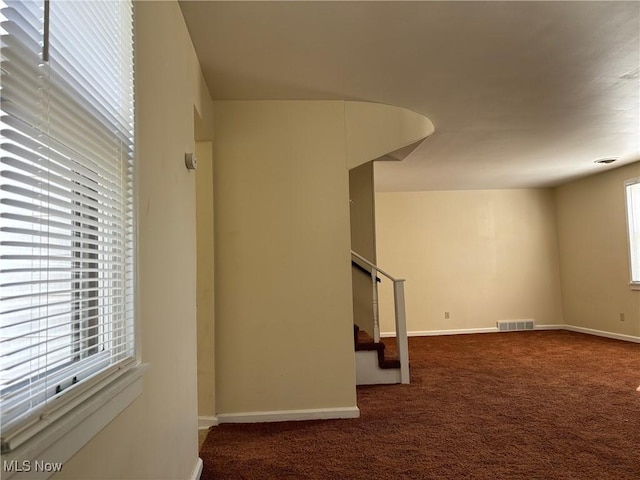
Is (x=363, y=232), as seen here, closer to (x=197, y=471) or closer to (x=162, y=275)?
(x=197, y=471)

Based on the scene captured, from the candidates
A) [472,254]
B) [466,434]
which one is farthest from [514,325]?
[466,434]

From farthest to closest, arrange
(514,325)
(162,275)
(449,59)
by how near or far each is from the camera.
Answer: (514,325) → (449,59) → (162,275)

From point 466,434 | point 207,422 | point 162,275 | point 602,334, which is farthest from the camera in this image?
point 602,334

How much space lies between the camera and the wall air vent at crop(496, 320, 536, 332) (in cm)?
712

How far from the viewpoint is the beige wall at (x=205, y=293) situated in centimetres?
307

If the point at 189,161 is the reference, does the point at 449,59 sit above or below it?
above

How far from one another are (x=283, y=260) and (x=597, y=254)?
551 centimetres

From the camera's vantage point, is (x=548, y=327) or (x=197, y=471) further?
(x=548, y=327)

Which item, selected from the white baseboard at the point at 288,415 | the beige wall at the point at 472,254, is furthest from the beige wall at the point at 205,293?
the beige wall at the point at 472,254

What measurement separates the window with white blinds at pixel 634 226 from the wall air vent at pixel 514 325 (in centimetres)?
172

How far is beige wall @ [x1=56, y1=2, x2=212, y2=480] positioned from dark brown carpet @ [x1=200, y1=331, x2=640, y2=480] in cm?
61

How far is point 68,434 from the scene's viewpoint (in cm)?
Result: 88

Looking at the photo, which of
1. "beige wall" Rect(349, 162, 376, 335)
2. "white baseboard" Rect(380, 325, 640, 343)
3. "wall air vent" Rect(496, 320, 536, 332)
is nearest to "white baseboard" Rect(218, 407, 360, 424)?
"beige wall" Rect(349, 162, 376, 335)

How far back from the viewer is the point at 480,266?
7211 millimetres
